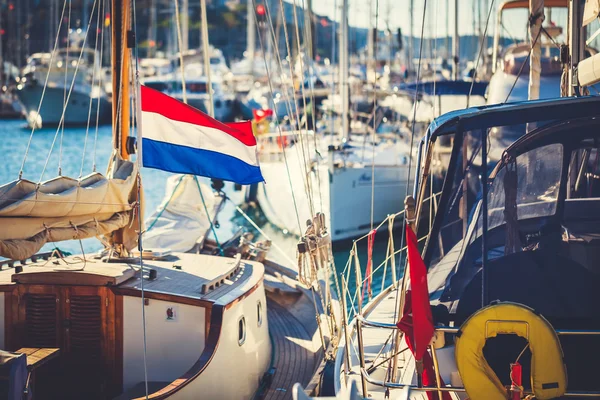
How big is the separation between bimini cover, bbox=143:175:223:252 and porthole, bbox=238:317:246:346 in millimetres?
4798

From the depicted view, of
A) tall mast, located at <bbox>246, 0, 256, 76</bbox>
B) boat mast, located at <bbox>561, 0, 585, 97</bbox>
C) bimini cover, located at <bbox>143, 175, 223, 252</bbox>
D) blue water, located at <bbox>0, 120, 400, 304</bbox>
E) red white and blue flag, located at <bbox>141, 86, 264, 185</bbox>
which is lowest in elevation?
blue water, located at <bbox>0, 120, 400, 304</bbox>

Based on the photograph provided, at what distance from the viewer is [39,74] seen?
58.8 metres

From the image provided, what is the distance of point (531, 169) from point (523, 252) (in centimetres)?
65

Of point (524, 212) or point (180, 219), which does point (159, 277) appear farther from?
point (180, 219)

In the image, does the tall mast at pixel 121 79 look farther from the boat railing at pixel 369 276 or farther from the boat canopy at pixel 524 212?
the boat canopy at pixel 524 212

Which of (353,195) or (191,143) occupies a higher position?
(191,143)

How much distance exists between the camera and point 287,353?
10102mm

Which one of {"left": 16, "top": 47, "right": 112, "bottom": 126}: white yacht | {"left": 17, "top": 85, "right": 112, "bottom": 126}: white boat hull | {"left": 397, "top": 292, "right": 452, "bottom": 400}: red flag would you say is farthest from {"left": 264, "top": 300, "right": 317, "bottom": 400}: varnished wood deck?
{"left": 17, "top": 85, "right": 112, "bottom": 126}: white boat hull

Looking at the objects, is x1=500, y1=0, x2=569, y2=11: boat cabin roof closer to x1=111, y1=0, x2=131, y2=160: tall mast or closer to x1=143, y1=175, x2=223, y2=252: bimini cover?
x1=143, y1=175, x2=223, y2=252: bimini cover

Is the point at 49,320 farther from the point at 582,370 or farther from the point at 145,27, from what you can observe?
the point at 145,27

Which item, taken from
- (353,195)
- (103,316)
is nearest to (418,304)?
(103,316)

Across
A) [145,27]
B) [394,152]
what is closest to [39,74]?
[394,152]

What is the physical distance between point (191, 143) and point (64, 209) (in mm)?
1510

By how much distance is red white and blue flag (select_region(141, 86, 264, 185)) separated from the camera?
7750 millimetres
